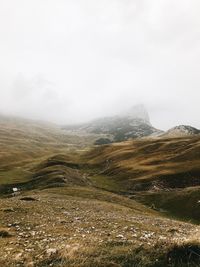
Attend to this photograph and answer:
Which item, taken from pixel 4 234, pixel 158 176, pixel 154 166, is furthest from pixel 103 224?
pixel 154 166

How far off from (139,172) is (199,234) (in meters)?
89.7

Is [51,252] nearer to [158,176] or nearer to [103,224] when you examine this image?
[103,224]

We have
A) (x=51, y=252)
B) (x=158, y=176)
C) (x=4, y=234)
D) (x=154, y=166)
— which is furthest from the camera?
(x=154, y=166)

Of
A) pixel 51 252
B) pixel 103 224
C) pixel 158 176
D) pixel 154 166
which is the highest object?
pixel 154 166

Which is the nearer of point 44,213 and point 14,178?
point 44,213

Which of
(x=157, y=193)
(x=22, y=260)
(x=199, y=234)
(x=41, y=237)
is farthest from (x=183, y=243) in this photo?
(x=157, y=193)

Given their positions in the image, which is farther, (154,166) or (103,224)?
(154,166)

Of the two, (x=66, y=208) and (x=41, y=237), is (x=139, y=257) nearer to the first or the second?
(x=41, y=237)

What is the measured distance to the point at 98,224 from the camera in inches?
1244

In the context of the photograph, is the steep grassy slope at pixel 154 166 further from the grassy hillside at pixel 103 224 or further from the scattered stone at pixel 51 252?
the scattered stone at pixel 51 252

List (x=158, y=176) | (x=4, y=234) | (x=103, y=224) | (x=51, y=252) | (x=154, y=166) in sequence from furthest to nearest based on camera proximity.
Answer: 1. (x=154, y=166)
2. (x=158, y=176)
3. (x=103, y=224)
4. (x=4, y=234)
5. (x=51, y=252)

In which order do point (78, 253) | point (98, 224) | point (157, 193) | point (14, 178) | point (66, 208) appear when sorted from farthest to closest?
point (14, 178), point (157, 193), point (66, 208), point (98, 224), point (78, 253)

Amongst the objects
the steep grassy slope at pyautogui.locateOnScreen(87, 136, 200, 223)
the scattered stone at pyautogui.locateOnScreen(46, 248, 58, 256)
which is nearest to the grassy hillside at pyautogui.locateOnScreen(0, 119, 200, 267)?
the scattered stone at pyautogui.locateOnScreen(46, 248, 58, 256)

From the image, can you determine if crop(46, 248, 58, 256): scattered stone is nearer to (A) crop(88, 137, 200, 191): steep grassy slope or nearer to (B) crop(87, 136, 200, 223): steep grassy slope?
(B) crop(87, 136, 200, 223): steep grassy slope
